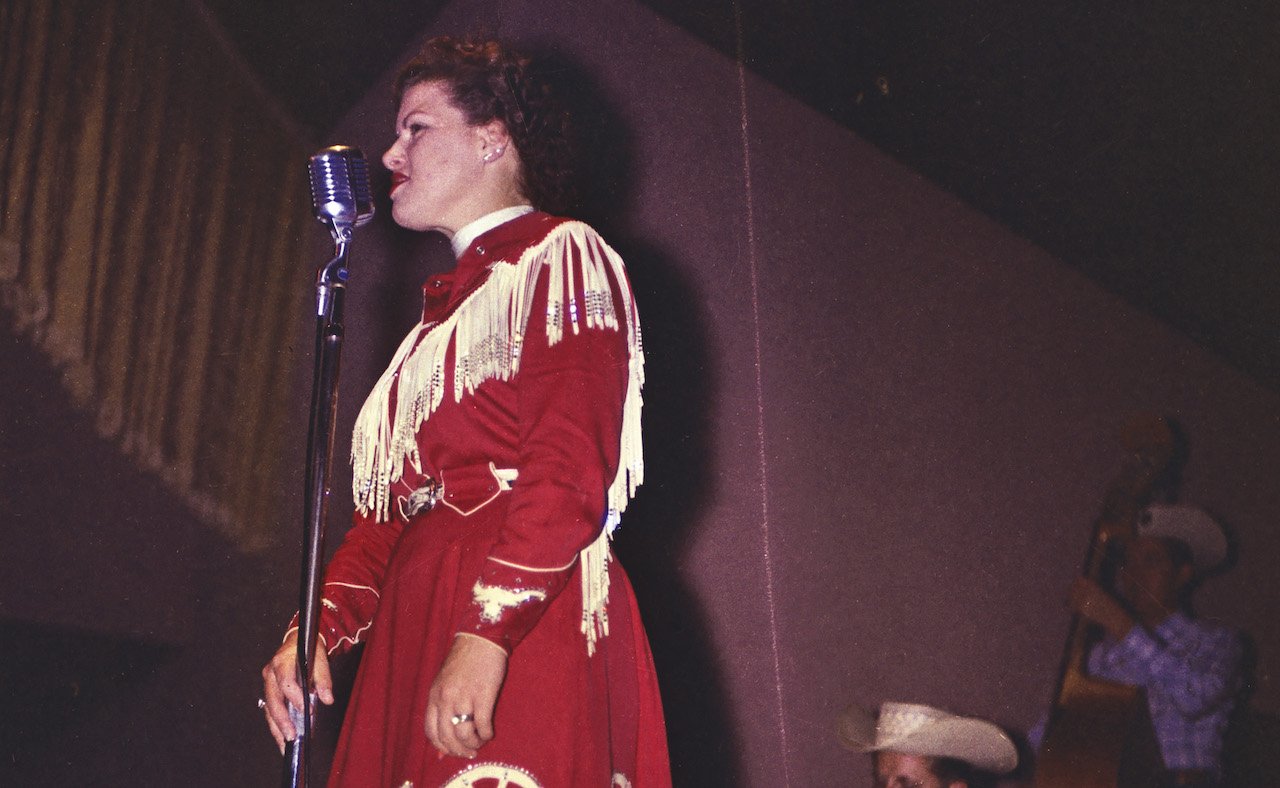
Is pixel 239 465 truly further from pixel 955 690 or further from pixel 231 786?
pixel 955 690

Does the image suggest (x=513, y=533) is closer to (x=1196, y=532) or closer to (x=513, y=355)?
(x=513, y=355)

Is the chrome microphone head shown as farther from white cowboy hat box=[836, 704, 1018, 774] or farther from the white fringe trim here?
white cowboy hat box=[836, 704, 1018, 774]

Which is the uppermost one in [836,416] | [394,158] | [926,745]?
[394,158]

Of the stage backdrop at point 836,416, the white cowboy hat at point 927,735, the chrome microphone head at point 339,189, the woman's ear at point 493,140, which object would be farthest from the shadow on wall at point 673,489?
the chrome microphone head at point 339,189

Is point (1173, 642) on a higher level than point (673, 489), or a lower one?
lower

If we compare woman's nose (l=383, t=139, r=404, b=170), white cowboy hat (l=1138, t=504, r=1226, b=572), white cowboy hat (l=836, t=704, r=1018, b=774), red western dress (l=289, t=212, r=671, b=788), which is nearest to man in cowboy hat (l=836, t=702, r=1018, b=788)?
white cowboy hat (l=836, t=704, r=1018, b=774)

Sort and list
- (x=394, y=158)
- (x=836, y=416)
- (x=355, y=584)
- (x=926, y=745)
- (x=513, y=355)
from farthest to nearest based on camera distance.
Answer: (x=836, y=416), (x=926, y=745), (x=394, y=158), (x=355, y=584), (x=513, y=355)

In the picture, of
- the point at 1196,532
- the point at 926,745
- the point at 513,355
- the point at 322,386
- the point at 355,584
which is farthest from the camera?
the point at 926,745

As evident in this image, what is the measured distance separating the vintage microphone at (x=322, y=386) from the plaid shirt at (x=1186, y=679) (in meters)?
1.28

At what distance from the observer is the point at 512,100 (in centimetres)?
149

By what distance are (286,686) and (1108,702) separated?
4.19 ft

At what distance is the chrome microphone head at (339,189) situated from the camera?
1110 mm

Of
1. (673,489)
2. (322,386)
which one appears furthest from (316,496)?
(673,489)

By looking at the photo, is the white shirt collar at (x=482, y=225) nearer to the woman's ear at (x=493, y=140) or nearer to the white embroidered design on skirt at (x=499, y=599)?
the woman's ear at (x=493, y=140)
